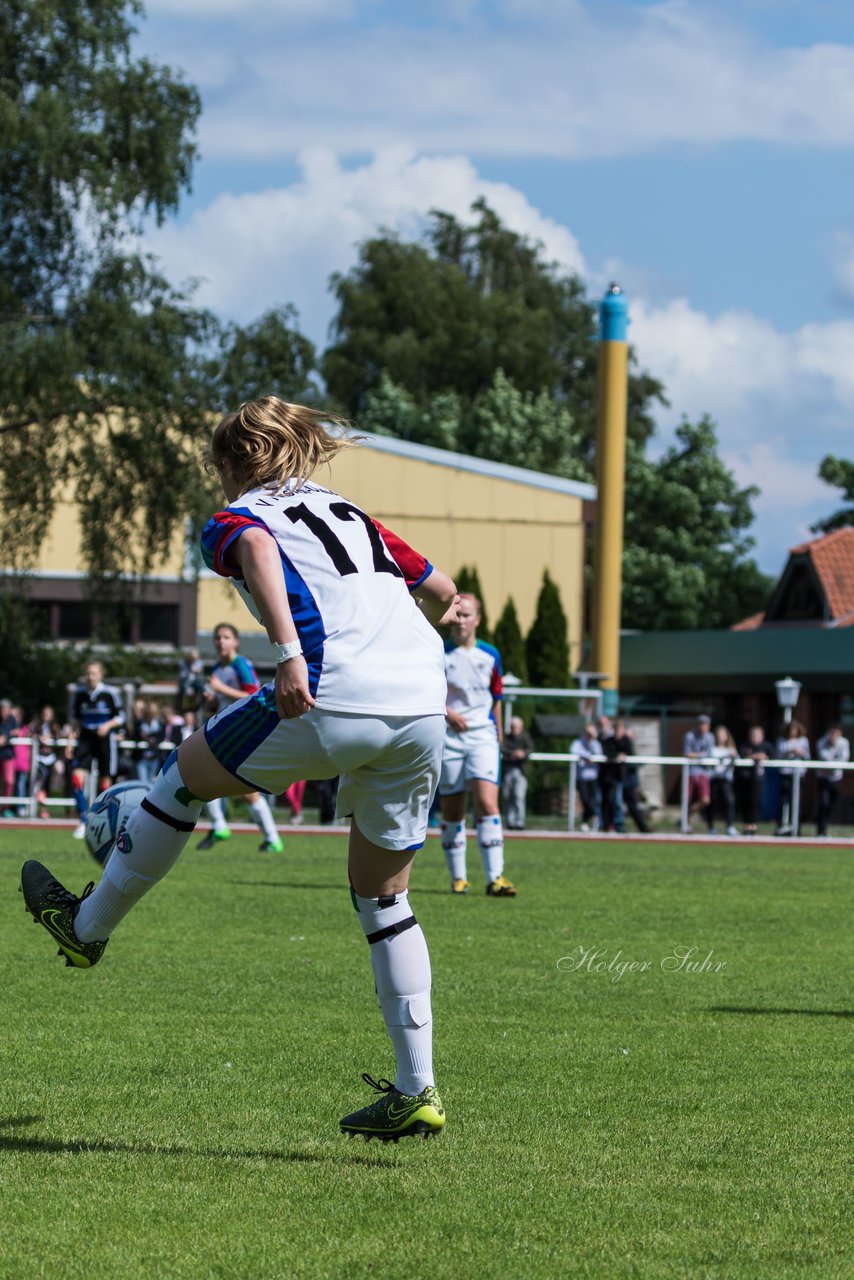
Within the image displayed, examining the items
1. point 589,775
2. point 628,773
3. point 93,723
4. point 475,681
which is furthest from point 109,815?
→ point 628,773

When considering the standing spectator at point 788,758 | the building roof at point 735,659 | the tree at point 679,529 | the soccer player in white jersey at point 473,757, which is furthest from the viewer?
the tree at point 679,529

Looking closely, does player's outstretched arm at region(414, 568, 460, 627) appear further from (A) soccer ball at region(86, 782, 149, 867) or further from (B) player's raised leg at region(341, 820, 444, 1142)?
(A) soccer ball at region(86, 782, 149, 867)

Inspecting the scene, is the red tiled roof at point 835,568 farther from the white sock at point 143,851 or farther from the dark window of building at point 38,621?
the white sock at point 143,851

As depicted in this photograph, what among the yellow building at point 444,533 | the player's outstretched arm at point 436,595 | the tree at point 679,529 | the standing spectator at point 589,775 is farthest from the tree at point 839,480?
the player's outstretched arm at point 436,595

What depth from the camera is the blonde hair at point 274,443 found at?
4.77m

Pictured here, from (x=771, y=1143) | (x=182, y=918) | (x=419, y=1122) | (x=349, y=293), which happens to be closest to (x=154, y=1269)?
(x=419, y=1122)

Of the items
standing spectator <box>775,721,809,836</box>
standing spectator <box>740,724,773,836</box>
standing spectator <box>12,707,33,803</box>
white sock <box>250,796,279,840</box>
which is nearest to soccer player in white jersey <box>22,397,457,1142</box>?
white sock <box>250,796,279,840</box>

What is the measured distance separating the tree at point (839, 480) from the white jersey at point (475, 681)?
53400 mm

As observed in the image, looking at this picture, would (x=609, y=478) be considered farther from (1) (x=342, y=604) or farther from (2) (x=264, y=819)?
(1) (x=342, y=604)

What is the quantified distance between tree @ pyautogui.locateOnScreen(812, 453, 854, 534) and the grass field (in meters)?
56.0

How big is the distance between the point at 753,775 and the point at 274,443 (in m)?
23.1

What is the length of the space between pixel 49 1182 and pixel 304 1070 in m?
1.66

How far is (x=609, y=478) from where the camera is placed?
39.4 metres

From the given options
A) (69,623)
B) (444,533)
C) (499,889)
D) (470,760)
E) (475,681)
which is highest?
(444,533)
